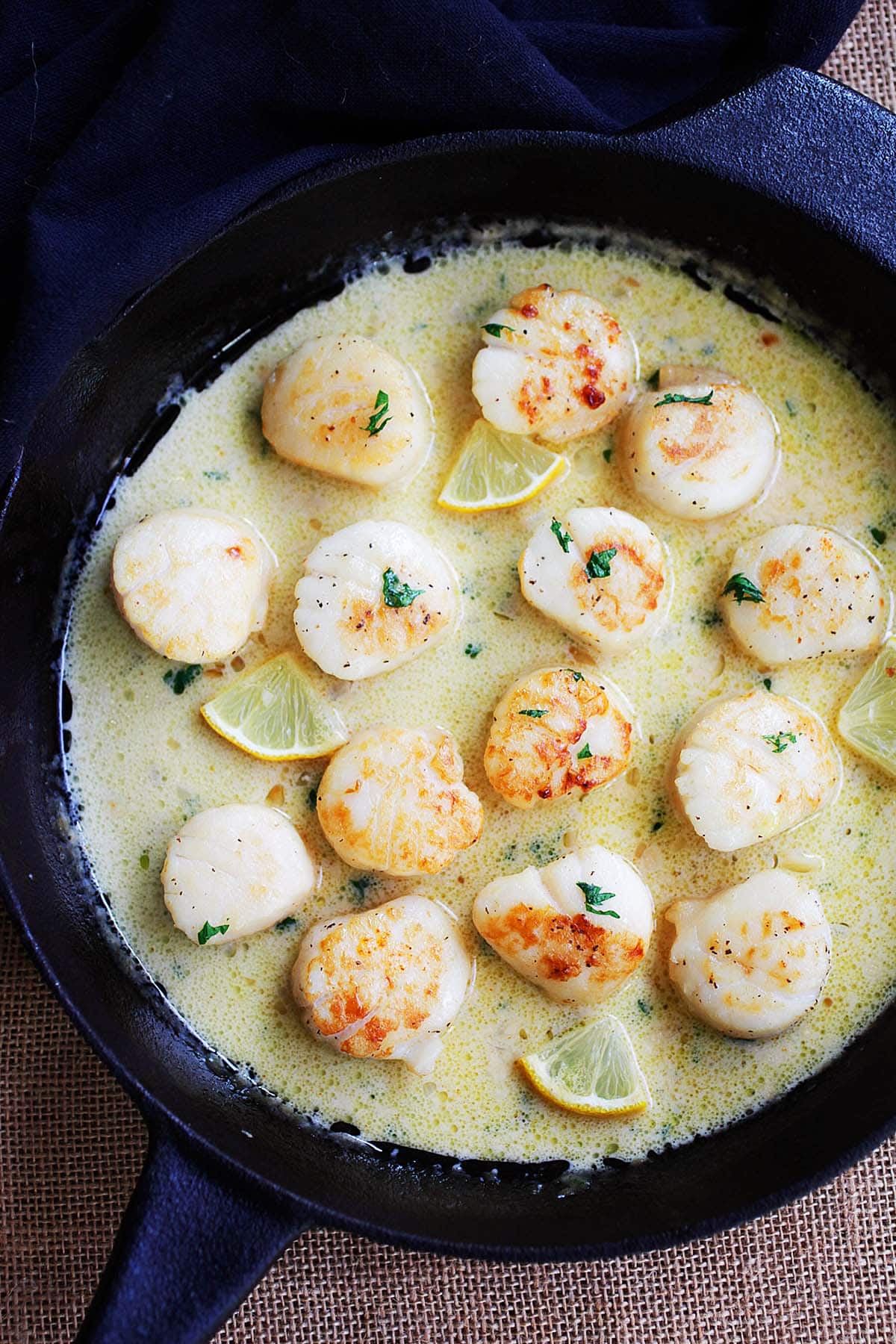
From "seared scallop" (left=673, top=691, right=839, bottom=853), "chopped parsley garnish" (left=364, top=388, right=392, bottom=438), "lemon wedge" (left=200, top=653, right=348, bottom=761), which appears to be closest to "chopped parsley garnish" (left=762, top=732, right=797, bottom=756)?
"seared scallop" (left=673, top=691, right=839, bottom=853)

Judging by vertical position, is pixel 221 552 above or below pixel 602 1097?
above

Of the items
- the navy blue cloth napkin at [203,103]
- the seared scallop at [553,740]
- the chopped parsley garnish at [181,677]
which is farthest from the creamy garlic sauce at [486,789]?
the navy blue cloth napkin at [203,103]

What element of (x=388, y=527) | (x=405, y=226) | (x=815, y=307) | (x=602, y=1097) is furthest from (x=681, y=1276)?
(x=405, y=226)

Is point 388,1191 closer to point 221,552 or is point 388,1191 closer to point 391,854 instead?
point 391,854

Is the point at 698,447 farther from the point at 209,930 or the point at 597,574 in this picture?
the point at 209,930

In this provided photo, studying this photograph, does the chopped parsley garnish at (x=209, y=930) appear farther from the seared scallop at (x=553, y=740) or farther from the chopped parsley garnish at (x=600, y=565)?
the chopped parsley garnish at (x=600, y=565)

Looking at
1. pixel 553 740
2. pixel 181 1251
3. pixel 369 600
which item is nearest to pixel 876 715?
pixel 553 740
